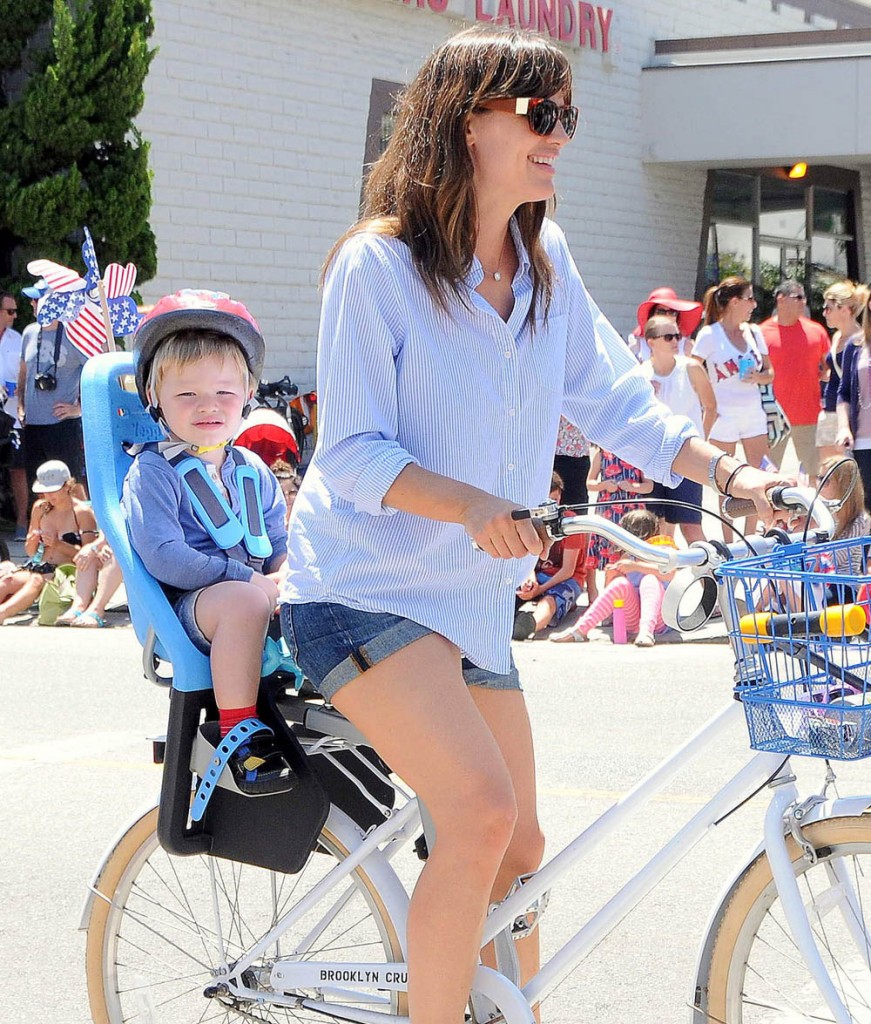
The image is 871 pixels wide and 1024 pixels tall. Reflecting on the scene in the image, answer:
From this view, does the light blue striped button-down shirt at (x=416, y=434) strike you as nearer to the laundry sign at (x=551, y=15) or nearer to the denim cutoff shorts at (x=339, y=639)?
the denim cutoff shorts at (x=339, y=639)

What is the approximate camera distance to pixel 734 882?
2.58 meters

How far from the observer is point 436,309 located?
8.68 feet

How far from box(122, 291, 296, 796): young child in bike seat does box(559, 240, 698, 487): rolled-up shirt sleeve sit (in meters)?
0.70

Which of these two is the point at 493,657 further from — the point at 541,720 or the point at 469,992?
the point at 541,720

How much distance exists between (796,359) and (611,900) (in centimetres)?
915

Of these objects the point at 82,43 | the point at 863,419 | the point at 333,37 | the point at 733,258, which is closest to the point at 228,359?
the point at 863,419

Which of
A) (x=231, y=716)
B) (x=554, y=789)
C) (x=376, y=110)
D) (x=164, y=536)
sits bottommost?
(x=554, y=789)

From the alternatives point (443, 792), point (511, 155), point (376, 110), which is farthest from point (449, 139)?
point (376, 110)

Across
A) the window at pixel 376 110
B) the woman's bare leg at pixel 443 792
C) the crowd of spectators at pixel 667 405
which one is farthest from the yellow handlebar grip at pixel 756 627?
the window at pixel 376 110

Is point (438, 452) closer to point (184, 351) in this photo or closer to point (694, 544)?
point (694, 544)

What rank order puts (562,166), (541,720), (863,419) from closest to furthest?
(541,720) → (863,419) → (562,166)

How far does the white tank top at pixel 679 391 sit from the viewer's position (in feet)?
32.1

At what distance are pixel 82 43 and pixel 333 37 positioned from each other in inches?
170

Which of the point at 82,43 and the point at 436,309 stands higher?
the point at 82,43
